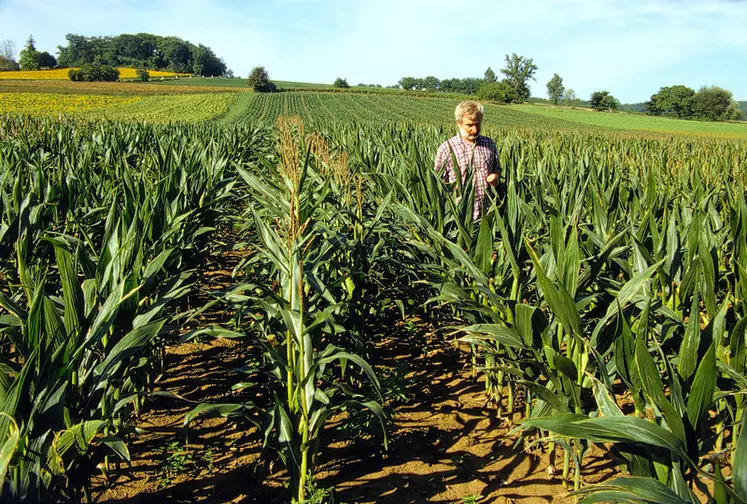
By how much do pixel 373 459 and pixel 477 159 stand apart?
2.54 m

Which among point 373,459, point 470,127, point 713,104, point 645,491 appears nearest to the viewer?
point 645,491

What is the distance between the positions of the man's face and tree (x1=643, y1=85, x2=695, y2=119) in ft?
287

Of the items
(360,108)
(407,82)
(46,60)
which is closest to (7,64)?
(46,60)

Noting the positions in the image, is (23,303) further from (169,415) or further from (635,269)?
(635,269)

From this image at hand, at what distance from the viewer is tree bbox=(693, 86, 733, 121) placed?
7506 centimetres

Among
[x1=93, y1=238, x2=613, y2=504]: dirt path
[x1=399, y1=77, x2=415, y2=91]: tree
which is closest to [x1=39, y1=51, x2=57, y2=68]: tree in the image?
[x1=399, y1=77, x2=415, y2=91]: tree

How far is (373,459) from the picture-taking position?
8.66ft

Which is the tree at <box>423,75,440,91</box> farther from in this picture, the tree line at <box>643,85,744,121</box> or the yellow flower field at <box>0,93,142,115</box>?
the yellow flower field at <box>0,93,142,115</box>

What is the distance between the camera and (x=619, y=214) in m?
4.07

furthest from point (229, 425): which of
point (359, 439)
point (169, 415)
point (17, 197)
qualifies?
point (17, 197)

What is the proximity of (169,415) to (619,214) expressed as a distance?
3488 millimetres

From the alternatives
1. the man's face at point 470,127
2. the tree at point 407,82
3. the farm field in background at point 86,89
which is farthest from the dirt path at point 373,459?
the tree at point 407,82

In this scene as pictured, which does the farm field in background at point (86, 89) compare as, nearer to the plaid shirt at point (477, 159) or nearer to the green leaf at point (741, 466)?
the plaid shirt at point (477, 159)

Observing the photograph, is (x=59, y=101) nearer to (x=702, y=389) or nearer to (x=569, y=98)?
(x=702, y=389)
